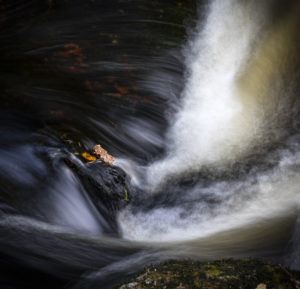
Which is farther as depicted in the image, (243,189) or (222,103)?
(222,103)

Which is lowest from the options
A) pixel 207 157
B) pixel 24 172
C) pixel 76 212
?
pixel 76 212

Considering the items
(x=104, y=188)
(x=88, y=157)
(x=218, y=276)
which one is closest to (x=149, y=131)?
(x=88, y=157)

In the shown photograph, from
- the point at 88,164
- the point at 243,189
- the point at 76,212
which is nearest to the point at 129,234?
the point at 76,212

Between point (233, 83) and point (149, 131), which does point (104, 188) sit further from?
point (233, 83)

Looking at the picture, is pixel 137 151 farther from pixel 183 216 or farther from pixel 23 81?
pixel 23 81

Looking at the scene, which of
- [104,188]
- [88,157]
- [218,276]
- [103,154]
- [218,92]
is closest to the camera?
[218,276]

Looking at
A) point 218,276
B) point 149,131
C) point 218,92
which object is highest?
point 218,92

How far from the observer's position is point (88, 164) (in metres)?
4.08

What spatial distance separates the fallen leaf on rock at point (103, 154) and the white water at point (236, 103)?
0.84 m

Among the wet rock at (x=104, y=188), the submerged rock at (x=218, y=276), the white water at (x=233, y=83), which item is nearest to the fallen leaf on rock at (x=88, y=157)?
the wet rock at (x=104, y=188)

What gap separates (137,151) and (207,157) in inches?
52.7

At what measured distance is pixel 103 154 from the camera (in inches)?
175

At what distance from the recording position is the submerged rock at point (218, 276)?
2.15m

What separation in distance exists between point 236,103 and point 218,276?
167 inches
